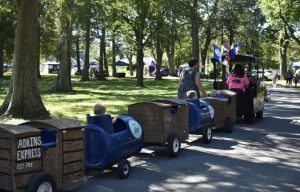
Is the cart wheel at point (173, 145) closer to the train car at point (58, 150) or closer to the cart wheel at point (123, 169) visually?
the train car at point (58, 150)

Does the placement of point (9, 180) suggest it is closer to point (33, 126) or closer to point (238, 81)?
point (33, 126)

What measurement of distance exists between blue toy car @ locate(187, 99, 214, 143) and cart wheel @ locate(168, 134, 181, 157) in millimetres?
1141

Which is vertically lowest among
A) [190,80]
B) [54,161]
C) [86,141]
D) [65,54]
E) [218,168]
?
[218,168]

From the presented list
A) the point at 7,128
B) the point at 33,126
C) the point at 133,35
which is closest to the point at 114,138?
the point at 33,126

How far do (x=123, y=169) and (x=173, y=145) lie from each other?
6.27 ft

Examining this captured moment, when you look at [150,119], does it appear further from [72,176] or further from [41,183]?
[41,183]

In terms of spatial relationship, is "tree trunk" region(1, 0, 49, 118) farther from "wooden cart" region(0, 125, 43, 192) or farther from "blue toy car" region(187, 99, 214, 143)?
"wooden cart" region(0, 125, 43, 192)

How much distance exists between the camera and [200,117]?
420 inches

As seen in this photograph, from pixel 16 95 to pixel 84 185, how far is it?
7638 millimetres

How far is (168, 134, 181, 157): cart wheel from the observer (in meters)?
9.24

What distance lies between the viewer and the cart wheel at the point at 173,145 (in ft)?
30.3

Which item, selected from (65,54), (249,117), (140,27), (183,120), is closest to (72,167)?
(183,120)

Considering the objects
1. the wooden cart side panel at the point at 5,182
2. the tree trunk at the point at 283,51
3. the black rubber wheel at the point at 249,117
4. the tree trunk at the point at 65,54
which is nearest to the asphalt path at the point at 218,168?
the wooden cart side panel at the point at 5,182

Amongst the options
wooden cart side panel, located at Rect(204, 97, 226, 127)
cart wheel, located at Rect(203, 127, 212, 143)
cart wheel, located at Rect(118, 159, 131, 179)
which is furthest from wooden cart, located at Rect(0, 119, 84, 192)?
wooden cart side panel, located at Rect(204, 97, 226, 127)
